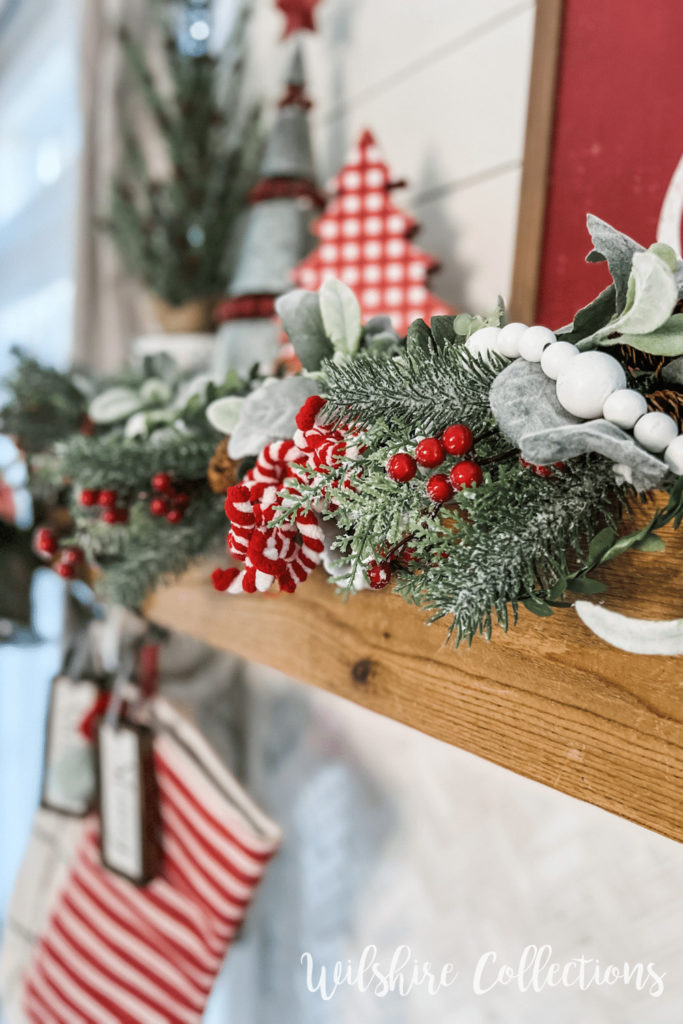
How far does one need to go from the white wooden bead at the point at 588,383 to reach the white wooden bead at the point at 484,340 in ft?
0.18

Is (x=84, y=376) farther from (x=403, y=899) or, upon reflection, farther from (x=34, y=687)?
(x=34, y=687)

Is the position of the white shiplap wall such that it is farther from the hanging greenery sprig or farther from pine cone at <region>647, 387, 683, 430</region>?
pine cone at <region>647, 387, 683, 430</region>

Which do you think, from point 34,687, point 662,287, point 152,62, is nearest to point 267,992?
point 34,687

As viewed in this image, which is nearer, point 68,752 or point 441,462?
point 441,462

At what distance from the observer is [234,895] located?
36.3 inches

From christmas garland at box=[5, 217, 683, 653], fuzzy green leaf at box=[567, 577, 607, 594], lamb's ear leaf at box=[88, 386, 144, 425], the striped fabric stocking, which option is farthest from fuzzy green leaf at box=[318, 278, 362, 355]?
the striped fabric stocking

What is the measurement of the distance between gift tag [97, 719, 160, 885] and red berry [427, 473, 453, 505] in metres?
0.76

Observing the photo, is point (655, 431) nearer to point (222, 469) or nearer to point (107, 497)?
point (222, 469)

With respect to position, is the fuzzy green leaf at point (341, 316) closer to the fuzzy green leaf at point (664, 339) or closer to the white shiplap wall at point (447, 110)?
the fuzzy green leaf at point (664, 339)

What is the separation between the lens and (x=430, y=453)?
0.33m

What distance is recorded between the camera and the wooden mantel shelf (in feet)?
1.17

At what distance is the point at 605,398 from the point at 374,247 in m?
0.52

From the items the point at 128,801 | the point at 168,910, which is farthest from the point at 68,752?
the point at 168,910

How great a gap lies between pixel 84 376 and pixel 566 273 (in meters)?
0.58
